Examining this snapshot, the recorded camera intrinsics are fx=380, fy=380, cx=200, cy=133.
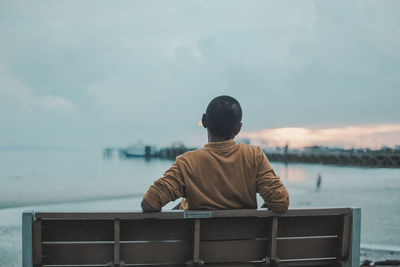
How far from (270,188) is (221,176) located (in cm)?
30

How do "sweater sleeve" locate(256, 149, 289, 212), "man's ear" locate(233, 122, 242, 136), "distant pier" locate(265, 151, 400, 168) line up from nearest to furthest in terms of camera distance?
"sweater sleeve" locate(256, 149, 289, 212)
"man's ear" locate(233, 122, 242, 136)
"distant pier" locate(265, 151, 400, 168)

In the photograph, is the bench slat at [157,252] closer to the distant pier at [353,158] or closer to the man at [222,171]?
the man at [222,171]

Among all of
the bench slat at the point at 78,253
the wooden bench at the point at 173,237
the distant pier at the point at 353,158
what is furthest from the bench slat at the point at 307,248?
the distant pier at the point at 353,158

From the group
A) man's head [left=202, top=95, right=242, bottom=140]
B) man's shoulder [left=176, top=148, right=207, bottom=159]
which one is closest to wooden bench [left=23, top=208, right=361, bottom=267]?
man's shoulder [left=176, top=148, right=207, bottom=159]

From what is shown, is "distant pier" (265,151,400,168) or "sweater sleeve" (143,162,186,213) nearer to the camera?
"sweater sleeve" (143,162,186,213)

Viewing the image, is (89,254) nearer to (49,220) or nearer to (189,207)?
(49,220)

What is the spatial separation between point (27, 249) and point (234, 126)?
136 centimetres

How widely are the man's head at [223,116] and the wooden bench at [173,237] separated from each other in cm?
52

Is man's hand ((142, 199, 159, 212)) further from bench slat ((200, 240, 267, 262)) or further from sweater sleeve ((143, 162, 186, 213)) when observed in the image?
bench slat ((200, 240, 267, 262))

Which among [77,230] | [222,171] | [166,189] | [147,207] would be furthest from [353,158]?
[77,230]

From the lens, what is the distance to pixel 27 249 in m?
2.02

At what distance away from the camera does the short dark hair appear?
92.4 inches

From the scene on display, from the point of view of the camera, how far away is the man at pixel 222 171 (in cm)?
229

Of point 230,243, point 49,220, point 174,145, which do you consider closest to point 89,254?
point 49,220
